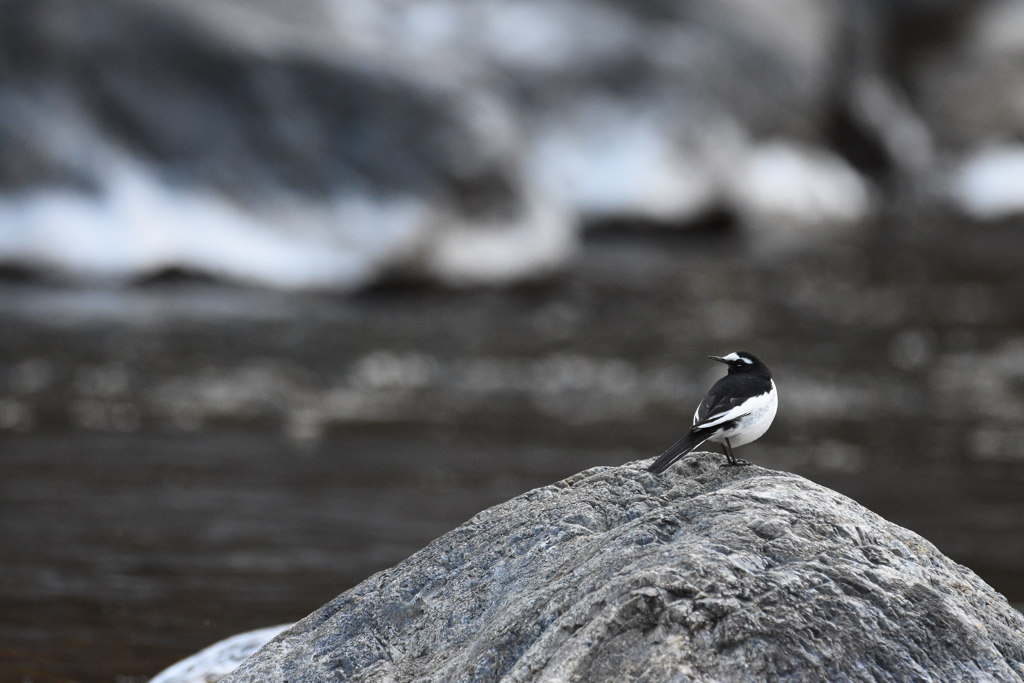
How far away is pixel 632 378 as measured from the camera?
41.0 ft

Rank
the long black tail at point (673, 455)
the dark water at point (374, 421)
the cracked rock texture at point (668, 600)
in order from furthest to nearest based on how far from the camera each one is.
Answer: the dark water at point (374, 421) < the long black tail at point (673, 455) < the cracked rock texture at point (668, 600)

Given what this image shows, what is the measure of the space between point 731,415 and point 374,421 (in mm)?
7141

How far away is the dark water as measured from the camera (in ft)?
22.2

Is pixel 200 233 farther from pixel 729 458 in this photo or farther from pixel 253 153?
pixel 729 458

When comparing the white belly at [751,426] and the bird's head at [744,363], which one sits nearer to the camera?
the white belly at [751,426]

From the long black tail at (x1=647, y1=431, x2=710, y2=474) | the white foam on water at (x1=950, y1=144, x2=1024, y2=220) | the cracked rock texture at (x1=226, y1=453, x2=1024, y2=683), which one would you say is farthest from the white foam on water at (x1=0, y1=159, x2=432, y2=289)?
the white foam on water at (x1=950, y1=144, x2=1024, y2=220)

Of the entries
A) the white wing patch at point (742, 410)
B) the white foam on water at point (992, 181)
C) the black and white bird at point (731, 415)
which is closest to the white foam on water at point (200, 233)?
the black and white bird at point (731, 415)

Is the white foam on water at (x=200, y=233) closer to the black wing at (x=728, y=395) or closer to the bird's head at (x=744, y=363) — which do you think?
the bird's head at (x=744, y=363)

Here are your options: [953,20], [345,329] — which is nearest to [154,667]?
[345,329]

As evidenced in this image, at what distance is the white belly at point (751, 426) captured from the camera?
148 inches

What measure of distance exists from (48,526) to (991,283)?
15942mm

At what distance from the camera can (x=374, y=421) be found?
10.6 metres

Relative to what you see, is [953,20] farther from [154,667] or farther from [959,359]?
[154,667]

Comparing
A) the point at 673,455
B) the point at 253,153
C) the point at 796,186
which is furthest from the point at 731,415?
the point at 796,186
